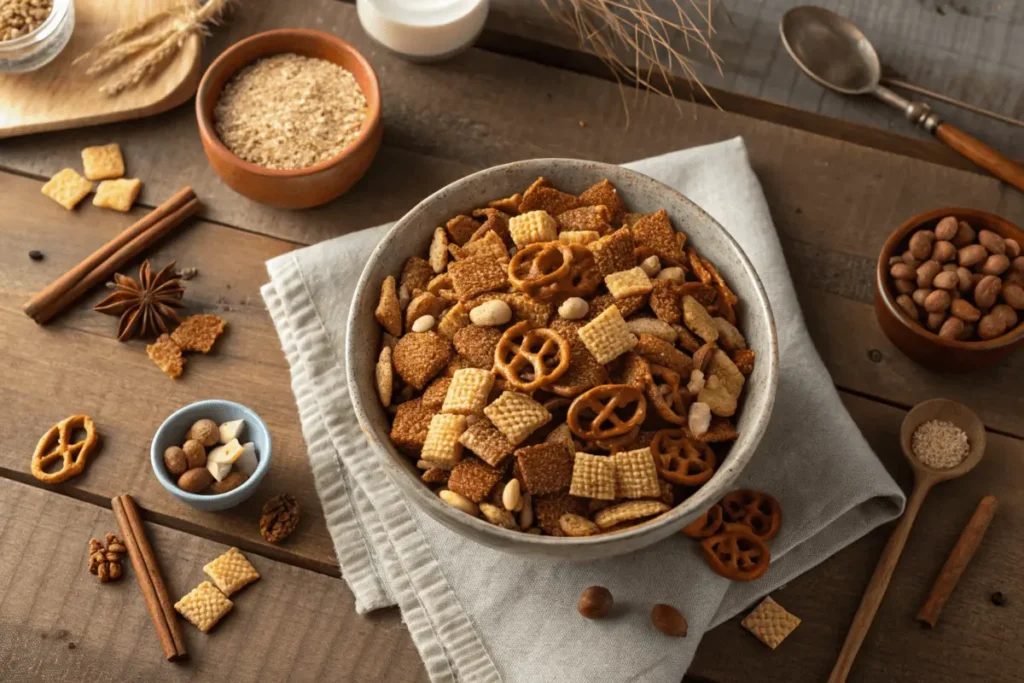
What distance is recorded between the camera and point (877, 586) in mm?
1417

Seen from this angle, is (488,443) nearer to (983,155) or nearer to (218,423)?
(218,423)

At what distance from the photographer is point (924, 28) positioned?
1861mm

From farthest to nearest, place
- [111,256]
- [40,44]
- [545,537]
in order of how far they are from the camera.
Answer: [40,44] → [111,256] → [545,537]

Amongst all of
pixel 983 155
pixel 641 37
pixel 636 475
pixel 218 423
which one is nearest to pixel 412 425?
pixel 636 475

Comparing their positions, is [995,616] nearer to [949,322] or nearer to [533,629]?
[949,322]

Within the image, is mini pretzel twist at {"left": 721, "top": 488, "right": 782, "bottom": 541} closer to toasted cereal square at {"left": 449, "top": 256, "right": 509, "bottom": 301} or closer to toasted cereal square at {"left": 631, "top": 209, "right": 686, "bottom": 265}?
toasted cereal square at {"left": 631, "top": 209, "right": 686, "bottom": 265}

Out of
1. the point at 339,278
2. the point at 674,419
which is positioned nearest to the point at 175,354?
the point at 339,278

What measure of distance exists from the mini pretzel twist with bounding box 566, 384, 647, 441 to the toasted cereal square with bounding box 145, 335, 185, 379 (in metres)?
0.65

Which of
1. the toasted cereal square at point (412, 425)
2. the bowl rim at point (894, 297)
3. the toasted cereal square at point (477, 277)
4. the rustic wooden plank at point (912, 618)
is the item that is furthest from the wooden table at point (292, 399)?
the toasted cereal square at point (477, 277)

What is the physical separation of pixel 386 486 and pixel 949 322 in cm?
81

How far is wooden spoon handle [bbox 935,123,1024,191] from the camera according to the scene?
1673 millimetres

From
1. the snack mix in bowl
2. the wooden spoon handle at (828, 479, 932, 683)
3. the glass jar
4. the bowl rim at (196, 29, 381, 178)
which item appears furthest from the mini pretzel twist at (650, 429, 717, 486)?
the glass jar

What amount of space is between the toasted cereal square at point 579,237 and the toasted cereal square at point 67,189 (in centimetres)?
82

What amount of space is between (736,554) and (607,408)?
1.04 feet
